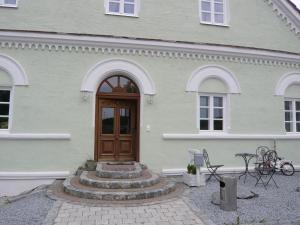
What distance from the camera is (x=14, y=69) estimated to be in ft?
31.5

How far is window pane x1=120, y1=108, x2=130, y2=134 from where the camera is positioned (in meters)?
10.8

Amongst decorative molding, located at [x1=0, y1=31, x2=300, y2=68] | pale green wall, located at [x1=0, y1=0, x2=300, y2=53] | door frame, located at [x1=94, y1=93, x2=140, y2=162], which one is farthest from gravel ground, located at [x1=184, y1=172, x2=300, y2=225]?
pale green wall, located at [x1=0, y1=0, x2=300, y2=53]

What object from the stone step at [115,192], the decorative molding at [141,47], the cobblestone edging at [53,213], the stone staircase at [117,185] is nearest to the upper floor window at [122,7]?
the decorative molding at [141,47]

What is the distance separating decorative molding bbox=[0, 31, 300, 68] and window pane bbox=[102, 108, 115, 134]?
2.13 metres

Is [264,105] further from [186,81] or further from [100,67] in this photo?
[100,67]

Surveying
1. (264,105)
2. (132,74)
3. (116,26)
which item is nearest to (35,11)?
A: (116,26)

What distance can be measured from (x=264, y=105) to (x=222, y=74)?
2.25 meters

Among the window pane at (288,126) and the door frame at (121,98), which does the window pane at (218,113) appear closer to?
the door frame at (121,98)

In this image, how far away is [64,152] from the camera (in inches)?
384

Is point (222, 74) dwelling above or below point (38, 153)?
above

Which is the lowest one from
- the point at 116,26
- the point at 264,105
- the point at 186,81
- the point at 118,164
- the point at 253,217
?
the point at 253,217

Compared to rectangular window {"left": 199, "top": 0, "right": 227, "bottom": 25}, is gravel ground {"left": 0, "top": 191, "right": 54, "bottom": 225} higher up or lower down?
lower down

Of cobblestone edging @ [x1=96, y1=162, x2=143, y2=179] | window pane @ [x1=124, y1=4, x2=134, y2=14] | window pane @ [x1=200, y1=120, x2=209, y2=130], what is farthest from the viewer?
window pane @ [x1=200, y1=120, x2=209, y2=130]

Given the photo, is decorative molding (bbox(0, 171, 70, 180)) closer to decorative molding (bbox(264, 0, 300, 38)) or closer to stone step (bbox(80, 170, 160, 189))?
stone step (bbox(80, 170, 160, 189))
